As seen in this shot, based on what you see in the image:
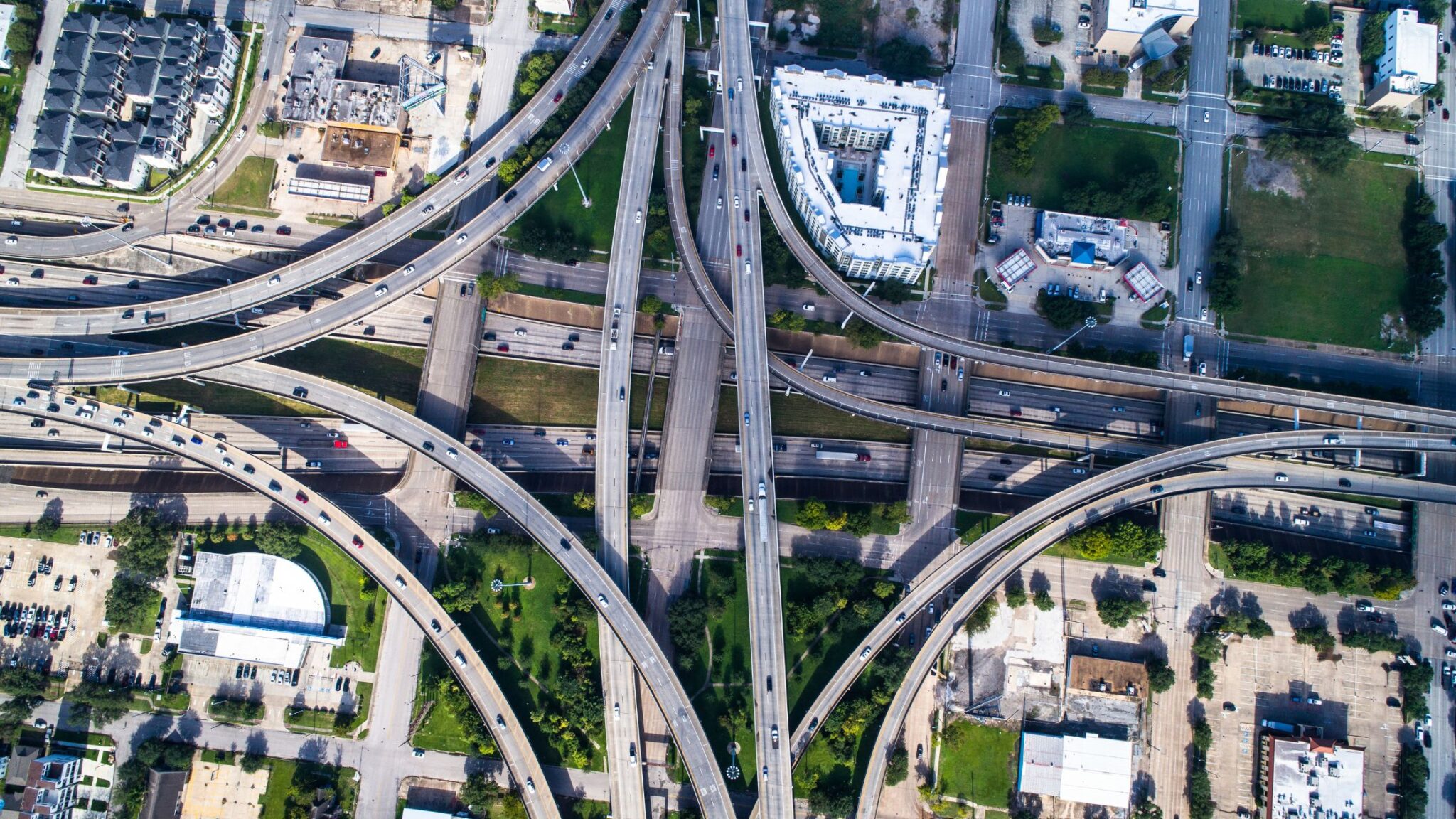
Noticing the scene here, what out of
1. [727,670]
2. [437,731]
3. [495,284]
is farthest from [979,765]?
[495,284]

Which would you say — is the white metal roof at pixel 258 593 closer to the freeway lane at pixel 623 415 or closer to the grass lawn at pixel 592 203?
the freeway lane at pixel 623 415

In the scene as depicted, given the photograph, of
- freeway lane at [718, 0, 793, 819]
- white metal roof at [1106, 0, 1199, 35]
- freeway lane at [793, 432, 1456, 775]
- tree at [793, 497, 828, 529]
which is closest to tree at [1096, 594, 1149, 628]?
freeway lane at [793, 432, 1456, 775]

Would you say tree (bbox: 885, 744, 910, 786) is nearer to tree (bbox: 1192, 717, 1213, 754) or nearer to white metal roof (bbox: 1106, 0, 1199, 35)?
tree (bbox: 1192, 717, 1213, 754)

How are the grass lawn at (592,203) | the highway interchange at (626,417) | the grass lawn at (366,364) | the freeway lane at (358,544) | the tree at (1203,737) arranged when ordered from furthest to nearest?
the grass lawn at (592,203)
the grass lawn at (366,364)
the tree at (1203,737)
the freeway lane at (358,544)
the highway interchange at (626,417)

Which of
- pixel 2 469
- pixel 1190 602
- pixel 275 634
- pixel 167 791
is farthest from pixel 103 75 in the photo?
pixel 1190 602

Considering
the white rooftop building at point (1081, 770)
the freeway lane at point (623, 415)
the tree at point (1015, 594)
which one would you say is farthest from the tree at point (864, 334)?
the white rooftop building at point (1081, 770)

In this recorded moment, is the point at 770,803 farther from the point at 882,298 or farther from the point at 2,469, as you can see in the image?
the point at 2,469
